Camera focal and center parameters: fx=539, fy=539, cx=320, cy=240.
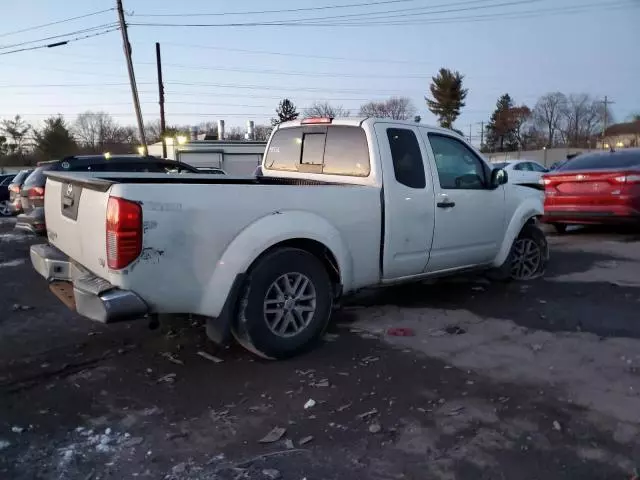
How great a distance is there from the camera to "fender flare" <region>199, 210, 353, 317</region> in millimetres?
3775

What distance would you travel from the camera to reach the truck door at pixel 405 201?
4.84m

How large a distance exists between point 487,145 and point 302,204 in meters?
85.7

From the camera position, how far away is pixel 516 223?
6.25 metres

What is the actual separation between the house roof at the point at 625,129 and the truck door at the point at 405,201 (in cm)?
9555

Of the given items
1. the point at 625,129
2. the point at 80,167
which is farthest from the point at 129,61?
the point at 625,129

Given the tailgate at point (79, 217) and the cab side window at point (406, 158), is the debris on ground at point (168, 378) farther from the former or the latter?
the cab side window at point (406, 158)

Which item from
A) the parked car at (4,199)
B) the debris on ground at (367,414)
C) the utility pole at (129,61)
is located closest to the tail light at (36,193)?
the debris on ground at (367,414)

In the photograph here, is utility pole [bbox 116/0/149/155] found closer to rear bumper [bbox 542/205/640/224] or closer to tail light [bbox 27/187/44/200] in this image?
tail light [bbox 27/187/44/200]

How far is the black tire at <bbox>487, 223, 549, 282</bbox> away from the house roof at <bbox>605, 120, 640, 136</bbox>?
93.3 metres

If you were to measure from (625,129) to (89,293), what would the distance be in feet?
347

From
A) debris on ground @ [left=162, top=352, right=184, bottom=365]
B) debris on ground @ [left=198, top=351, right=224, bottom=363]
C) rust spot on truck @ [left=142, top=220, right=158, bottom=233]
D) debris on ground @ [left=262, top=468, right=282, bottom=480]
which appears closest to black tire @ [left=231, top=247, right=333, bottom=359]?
debris on ground @ [left=198, top=351, right=224, bottom=363]

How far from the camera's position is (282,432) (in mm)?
3168

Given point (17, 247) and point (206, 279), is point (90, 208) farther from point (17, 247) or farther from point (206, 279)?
point (17, 247)

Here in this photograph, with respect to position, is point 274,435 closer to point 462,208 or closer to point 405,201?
point 405,201
